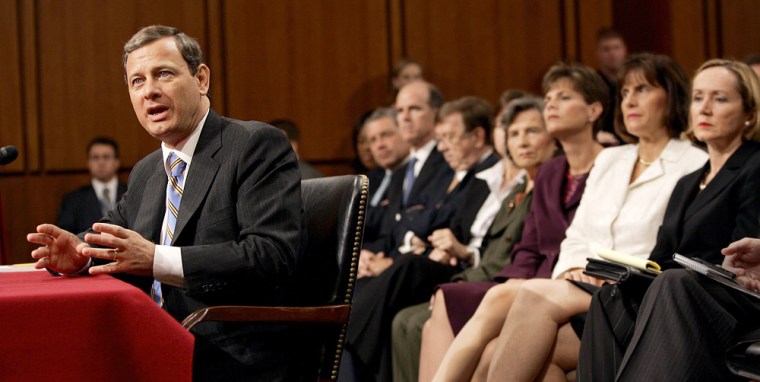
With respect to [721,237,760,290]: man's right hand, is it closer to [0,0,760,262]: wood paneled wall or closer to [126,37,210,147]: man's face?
[126,37,210,147]: man's face

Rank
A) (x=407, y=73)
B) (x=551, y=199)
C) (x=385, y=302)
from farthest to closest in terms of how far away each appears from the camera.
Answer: (x=407, y=73)
(x=385, y=302)
(x=551, y=199)

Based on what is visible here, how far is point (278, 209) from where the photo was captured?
2283mm

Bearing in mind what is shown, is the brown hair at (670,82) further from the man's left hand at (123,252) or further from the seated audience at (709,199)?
the man's left hand at (123,252)

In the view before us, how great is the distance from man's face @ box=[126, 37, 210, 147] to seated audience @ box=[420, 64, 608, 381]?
1568 mm

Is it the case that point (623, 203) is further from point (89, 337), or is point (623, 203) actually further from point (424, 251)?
point (89, 337)

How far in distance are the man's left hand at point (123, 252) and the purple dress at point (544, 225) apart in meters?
1.77

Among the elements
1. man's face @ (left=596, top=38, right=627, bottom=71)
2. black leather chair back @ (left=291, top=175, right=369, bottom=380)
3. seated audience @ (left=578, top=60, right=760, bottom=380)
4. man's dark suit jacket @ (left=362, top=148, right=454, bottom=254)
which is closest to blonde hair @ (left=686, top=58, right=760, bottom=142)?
seated audience @ (left=578, top=60, right=760, bottom=380)

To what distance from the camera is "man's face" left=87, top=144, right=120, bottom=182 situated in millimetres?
6547

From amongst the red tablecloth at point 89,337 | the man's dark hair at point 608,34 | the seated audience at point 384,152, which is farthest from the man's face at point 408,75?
the red tablecloth at point 89,337

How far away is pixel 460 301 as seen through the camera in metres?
3.64

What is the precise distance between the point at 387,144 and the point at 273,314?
10.8 feet

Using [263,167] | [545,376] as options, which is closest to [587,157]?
[545,376]

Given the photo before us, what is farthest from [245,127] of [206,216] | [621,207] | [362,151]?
[362,151]

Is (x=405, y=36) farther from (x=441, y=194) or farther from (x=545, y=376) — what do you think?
(x=545, y=376)
